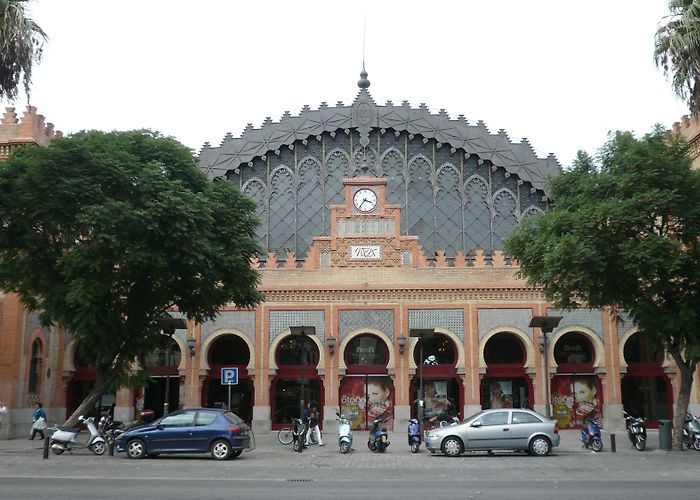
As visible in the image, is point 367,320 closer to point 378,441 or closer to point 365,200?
point 365,200

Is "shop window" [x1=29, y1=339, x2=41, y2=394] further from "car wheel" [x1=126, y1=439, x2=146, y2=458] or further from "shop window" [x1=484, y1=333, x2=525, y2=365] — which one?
"shop window" [x1=484, y1=333, x2=525, y2=365]

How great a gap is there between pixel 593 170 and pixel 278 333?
15656mm

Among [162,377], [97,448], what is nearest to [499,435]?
[97,448]

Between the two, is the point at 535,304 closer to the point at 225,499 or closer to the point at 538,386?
the point at 538,386

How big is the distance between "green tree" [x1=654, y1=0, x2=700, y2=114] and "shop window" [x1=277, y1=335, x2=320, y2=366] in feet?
60.3

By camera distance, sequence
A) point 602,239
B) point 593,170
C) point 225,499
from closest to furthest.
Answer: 1. point 225,499
2. point 602,239
3. point 593,170

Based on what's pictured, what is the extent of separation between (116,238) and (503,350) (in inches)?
750

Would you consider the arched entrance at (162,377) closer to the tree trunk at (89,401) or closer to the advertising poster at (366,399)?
the advertising poster at (366,399)

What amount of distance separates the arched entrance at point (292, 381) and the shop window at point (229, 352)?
5.74 ft

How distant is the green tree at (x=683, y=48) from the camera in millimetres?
22875

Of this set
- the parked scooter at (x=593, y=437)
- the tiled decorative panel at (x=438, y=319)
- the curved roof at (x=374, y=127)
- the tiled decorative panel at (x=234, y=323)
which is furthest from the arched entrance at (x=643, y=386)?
the tiled decorative panel at (x=234, y=323)

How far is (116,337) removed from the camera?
23750 mm

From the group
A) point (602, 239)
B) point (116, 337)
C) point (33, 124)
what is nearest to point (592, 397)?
point (602, 239)

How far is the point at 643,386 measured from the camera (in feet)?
110
